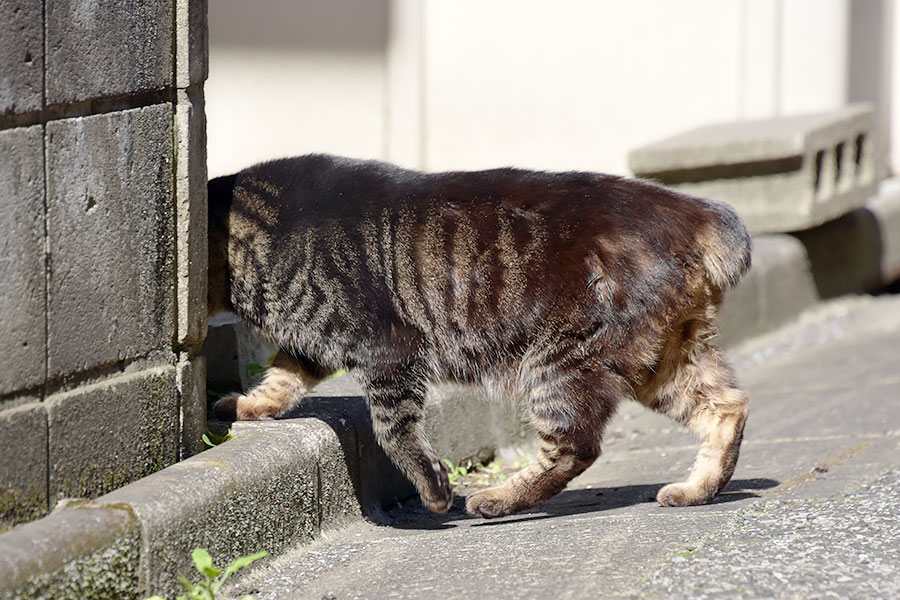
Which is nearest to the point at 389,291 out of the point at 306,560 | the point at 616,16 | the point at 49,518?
the point at 306,560

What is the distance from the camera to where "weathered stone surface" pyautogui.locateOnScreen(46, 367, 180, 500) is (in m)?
2.99

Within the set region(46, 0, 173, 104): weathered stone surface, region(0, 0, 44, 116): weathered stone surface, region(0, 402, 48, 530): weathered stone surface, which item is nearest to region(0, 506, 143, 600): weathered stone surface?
region(0, 402, 48, 530): weathered stone surface

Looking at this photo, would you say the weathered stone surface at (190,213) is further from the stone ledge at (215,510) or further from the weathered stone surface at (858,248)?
the weathered stone surface at (858,248)

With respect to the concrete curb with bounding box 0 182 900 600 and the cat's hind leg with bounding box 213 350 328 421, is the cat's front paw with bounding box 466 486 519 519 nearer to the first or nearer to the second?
the concrete curb with bounding box 0 182 900 600

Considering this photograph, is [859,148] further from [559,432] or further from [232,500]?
[232,500]

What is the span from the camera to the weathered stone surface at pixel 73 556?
253 centimetres

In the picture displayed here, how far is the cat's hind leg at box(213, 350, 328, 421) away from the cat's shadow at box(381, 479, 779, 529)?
1.76 ft

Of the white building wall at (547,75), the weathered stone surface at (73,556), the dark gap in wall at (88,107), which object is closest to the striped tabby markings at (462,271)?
the dark gap in wall at (88,107)

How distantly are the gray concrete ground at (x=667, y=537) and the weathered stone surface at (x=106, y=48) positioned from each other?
54.5 inches

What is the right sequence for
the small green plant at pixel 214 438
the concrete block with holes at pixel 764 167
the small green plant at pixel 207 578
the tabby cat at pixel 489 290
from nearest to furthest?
the small green plant at pixel 207 578
the small green plant at pixel 214 438
the tabby cat at pixel 489 290
the concrete block with holes at pixel 764 167

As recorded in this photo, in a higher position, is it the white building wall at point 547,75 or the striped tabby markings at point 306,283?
the white building wall at point 547,75

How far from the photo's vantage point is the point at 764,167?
720 cm

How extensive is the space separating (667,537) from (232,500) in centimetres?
121

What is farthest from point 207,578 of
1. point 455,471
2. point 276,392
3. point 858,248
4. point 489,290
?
point 858,248
